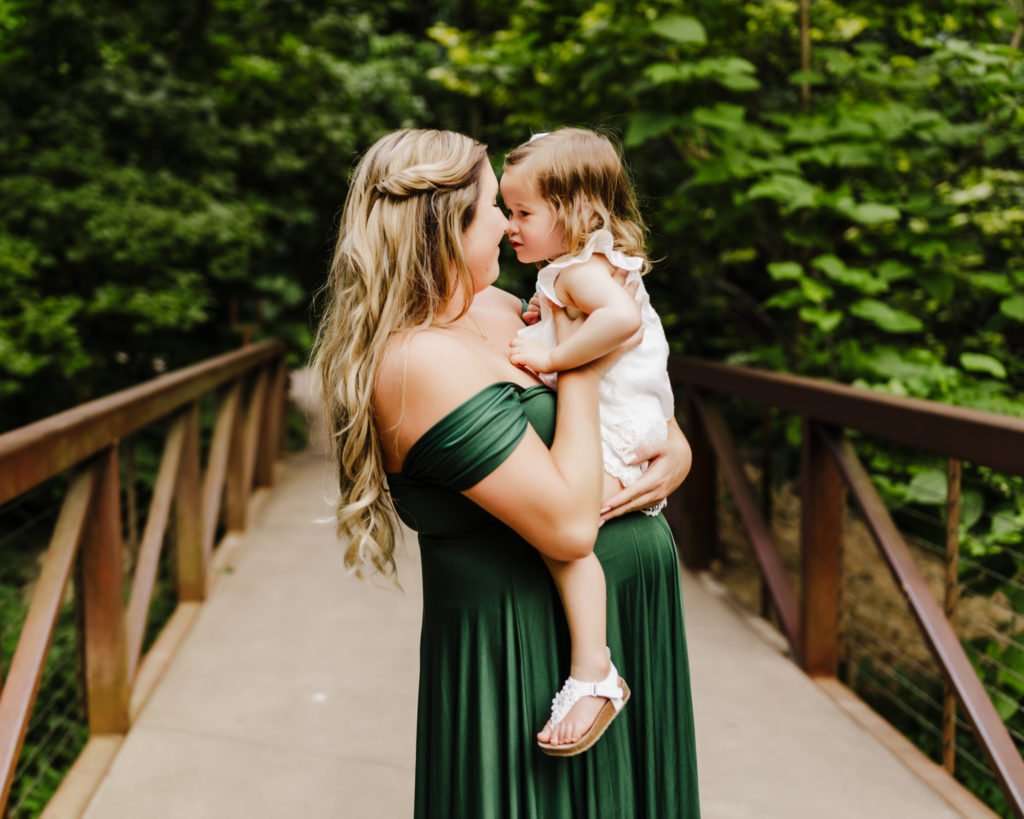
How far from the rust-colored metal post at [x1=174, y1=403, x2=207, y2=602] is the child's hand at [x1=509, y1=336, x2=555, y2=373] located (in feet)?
9.44

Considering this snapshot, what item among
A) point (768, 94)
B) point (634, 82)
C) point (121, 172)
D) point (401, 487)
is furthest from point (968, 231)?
point (121, 172)

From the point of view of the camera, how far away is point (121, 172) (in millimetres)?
6102

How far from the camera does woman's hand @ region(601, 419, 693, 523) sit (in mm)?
1625

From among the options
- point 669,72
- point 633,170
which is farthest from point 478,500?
point 669,72

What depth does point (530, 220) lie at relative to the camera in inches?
65.1

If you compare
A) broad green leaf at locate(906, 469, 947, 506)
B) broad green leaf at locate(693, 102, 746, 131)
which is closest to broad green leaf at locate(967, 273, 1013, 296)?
broad green leaf at locate(906, 469, 947, 506)

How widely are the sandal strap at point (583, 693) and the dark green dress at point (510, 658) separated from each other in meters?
0.06

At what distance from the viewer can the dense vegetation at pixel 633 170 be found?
3639mm

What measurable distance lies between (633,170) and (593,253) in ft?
3.52

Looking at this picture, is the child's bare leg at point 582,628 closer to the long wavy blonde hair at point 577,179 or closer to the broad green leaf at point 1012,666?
the long wavy blonde hair at point 577,179

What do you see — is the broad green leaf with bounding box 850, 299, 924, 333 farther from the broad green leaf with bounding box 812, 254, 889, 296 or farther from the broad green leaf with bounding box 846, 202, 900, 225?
the broad green leaf with bounding box 846, 202, 900, 225

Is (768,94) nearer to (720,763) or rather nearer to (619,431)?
(720,763)

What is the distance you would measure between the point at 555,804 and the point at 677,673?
32 centimetres

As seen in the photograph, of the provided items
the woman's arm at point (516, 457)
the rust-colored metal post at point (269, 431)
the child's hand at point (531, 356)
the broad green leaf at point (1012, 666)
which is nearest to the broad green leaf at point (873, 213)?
the broad green leaf at point (1012, 666)
